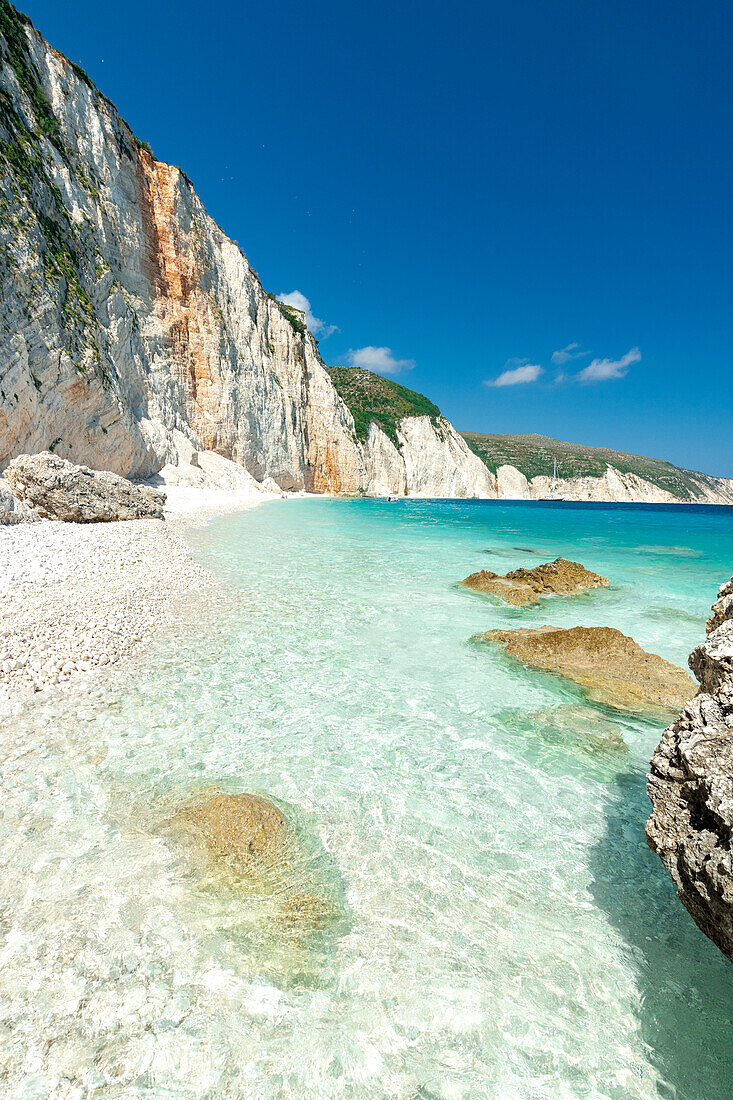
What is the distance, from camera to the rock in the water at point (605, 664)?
577 centimetres

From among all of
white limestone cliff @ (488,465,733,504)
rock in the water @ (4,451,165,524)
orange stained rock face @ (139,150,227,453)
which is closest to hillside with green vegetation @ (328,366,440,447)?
white limestone cliff @ (488,465,733,504)

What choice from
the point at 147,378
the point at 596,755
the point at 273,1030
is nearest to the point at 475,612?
the point at 596,755

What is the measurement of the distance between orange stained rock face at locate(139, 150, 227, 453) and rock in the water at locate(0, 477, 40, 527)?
2785 cm

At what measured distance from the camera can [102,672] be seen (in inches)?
210

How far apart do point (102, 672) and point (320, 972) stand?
13.1 feet

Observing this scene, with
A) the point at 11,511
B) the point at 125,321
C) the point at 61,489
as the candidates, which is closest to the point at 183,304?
the point at 125,321

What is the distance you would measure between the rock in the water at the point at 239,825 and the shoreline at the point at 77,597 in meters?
2.33

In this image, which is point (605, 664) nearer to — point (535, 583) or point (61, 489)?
point (535, 583)

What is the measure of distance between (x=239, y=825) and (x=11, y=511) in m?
12.0

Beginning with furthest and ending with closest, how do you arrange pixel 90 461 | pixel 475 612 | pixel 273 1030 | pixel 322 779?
pixel 90 461
pixel 475 612
pixel 322 779
pixel 273 1030

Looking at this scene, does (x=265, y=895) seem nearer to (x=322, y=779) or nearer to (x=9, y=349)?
(x=322, y=779)

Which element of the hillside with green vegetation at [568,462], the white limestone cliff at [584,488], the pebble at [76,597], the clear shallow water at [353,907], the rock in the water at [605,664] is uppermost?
the hillside with green vegetation at [568,462]

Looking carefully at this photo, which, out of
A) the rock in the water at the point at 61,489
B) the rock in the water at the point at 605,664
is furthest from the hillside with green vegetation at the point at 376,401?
the rock in the water at the point at 605,664

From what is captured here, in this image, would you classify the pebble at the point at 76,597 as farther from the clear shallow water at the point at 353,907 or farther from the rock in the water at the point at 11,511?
the clear shallow water at the point at 353,907
